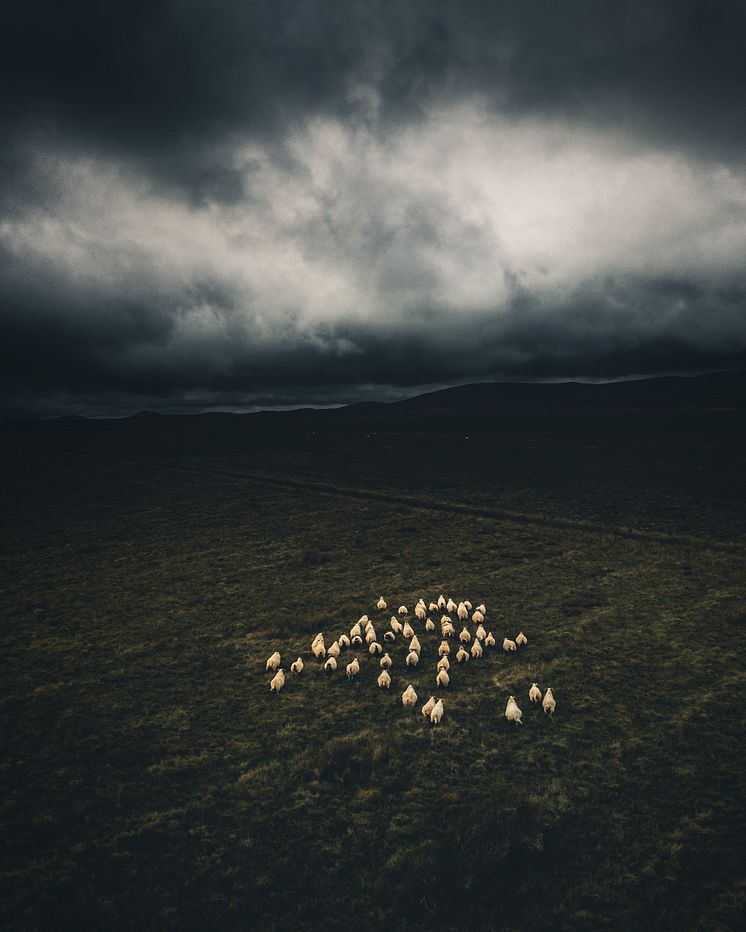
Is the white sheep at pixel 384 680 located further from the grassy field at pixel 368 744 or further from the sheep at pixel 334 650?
the sheep at pixel 334 650

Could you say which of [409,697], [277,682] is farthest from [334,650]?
[409,697]

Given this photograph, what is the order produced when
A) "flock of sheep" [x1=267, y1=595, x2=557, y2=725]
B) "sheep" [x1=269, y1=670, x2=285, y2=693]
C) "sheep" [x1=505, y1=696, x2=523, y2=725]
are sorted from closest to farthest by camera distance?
"sheep" [x1=505, y1=696, x2=523, y2=725]
"flock of sheep" [x1=267, y1=595, x2=557, y2=725]
"sheep" [x1=269, y1=670, x2=285, y2=693]

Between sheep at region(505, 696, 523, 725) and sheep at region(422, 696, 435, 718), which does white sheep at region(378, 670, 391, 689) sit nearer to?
sheep at region(422, 696, 435, 718)

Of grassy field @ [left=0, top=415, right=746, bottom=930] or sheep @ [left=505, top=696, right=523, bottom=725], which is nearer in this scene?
grassy field @ [left=0, top=415, right=746, bottom=930]

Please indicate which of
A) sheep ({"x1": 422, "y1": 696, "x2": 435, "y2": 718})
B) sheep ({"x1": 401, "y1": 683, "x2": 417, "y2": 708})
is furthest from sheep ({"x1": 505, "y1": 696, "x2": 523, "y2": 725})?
sheep ({"x1": 401, "y1": 683, "x2": 417, "y2": 708})

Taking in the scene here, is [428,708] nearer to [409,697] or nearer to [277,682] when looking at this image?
[409,697]
